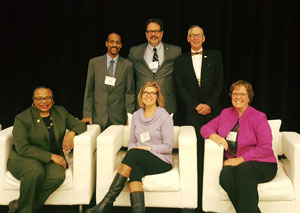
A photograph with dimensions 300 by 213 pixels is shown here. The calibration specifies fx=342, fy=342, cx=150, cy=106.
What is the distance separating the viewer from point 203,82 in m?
3.41

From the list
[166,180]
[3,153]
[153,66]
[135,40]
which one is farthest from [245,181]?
[135,40]

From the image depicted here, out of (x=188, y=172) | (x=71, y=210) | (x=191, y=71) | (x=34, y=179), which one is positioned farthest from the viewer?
(x=191, y=71)

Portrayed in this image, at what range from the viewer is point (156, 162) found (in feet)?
9.24

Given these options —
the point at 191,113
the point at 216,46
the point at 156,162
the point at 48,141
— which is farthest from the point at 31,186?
the point at 216,46

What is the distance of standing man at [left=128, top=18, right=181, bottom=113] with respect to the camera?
3.51m

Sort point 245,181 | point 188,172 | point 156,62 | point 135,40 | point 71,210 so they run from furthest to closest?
1. point 135,40
2. point 156,62
3. point 71,210
4. point 188,172
5. point 245,181

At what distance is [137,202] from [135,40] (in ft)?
7.22

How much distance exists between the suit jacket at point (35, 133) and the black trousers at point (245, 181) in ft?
4.45

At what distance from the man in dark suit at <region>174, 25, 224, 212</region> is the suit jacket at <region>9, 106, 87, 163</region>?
3.54ft

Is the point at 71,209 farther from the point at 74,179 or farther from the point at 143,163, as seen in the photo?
the point at 143,163

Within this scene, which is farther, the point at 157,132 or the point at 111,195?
the point at 157,132

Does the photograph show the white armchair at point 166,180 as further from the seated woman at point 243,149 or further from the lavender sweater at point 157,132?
the seated woman at point 243,149

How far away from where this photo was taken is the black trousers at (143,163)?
8.98 feet

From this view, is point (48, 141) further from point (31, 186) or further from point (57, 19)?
point (57, 19)
